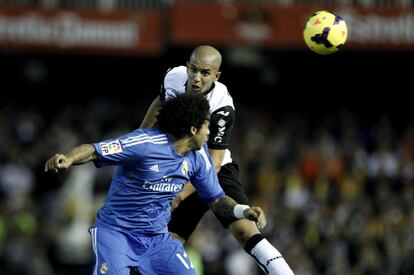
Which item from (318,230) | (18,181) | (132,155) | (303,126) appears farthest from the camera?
(303,126)

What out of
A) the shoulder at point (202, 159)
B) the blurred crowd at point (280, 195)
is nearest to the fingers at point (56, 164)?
the shoulder at point (202, 159)

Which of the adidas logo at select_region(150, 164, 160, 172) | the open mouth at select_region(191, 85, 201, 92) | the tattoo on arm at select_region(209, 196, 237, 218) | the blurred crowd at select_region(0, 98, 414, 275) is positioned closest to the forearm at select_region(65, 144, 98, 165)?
the adidas logo at select_region(150, 164, 160, 172)

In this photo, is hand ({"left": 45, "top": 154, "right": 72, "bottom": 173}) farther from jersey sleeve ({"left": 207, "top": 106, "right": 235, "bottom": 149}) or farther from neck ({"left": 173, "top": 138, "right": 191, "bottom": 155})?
jersey sleeve ({"left": 207, "top": 106, "right": 235, "bottom": 149})

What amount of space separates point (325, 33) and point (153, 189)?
7.94 ft

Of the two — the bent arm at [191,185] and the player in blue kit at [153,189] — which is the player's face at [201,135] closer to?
the player in blue kit at [153,189]

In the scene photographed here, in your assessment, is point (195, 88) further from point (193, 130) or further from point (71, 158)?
point (71, 158)

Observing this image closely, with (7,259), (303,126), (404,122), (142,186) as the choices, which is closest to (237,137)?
(303,126)

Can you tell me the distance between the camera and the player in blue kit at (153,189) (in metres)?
8.45

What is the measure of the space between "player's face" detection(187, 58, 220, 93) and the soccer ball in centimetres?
118

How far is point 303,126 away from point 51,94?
5.43 metres

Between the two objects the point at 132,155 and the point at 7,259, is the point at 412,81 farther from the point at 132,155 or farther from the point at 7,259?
the point at 132,155

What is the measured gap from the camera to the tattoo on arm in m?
8.87

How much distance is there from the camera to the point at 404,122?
2066 cm

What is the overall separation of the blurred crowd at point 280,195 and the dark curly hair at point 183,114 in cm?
592
